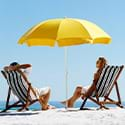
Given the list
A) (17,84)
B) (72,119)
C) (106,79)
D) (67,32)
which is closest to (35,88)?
(17,84)

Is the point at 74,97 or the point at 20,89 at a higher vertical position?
the point at 20,89

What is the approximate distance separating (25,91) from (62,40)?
1299mm

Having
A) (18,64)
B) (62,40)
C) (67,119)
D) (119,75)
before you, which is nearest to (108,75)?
(119,75)

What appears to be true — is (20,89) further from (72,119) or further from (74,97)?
(72,119)

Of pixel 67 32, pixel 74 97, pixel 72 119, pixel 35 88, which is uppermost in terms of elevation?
pixel 67 32

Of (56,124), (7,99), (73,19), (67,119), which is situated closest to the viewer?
(56,124)

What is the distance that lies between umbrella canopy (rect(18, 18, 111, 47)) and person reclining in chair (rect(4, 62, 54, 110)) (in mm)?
483

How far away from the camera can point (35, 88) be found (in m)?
9.55

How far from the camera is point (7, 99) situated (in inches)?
376

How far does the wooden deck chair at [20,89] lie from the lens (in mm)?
9102

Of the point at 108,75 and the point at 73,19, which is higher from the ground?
the point at 73,19

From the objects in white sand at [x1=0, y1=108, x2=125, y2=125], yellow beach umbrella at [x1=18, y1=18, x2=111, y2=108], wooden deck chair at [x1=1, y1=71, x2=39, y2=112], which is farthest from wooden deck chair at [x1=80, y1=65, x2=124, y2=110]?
white sand at [x1=0, y1=108, x2=125, y2=125]

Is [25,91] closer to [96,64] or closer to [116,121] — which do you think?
[96,64]

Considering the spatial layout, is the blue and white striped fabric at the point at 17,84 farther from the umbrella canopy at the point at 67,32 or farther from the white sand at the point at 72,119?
the white sand at the point at 72,119
